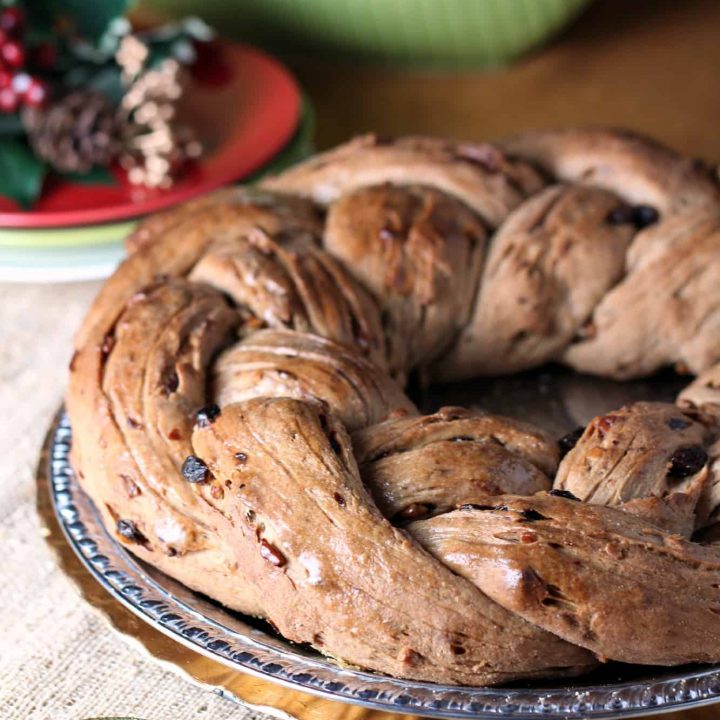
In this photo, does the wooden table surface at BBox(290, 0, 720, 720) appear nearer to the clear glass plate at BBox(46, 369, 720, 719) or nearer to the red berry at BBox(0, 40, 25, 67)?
the red berry at BBox(0, 40, 25, 67)

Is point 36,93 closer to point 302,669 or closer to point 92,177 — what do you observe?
point 92,177

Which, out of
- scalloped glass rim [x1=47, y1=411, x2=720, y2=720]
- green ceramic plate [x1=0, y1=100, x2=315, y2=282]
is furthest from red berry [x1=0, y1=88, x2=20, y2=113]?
scalloped glass rim [x1=47, y1=411, x2=720, y2=720]

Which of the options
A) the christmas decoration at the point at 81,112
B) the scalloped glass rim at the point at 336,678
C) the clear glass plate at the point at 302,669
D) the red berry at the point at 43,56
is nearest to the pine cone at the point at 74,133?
the christmas decoration at the point at 81,112

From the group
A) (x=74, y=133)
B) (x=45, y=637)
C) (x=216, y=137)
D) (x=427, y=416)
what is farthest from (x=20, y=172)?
(x=427, y=416)

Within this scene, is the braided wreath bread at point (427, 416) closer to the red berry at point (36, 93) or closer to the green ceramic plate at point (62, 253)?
the green ceramic plate at point (62, 253)

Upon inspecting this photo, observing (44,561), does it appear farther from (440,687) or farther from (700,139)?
(700,139)

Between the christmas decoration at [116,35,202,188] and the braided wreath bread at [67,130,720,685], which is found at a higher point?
the braided wreath bread at [67,130,720,685]

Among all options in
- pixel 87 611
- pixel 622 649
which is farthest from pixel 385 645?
pixel 87 611
